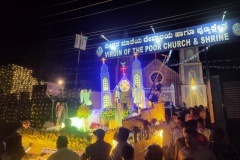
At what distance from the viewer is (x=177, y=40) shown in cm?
980

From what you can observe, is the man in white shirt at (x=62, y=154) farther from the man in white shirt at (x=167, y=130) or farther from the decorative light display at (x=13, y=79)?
the decorative light display at (x=13, y=79)

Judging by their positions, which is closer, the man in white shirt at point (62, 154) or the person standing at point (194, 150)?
the person standing at point (194, 150)

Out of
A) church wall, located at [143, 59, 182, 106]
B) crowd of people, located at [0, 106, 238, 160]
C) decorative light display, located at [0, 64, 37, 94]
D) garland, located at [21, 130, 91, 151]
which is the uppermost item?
church wall, located at [143, 59, 182, 106]

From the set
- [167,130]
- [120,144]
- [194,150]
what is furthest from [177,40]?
[194,150]

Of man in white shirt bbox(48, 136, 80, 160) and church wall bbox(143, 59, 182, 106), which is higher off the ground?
church wall bbox(143, 59, 182, 106)

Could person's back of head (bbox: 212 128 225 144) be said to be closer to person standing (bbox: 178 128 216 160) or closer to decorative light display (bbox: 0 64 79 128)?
person standing (bbox: 178 128 216 160)

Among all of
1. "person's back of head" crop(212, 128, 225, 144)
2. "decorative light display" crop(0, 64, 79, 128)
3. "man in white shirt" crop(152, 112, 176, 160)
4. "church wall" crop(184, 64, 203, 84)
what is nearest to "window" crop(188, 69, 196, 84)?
"church wall" crop(184, 64, 203, 84)

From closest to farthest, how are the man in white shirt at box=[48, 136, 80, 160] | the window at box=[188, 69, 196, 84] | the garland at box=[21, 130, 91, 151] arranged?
the man in white shirt at box=[48, 136, 80, 160] → the garland at box=[21, 130, 91, 151] → the window at box=[188, 69, 196, 84]

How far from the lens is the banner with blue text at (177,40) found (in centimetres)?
890

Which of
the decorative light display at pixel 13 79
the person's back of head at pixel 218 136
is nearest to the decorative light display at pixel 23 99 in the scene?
the decorative light display at pixel 13 79

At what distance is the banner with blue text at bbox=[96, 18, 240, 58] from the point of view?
890 centimetres

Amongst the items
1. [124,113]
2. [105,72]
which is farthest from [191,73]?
[124,113]

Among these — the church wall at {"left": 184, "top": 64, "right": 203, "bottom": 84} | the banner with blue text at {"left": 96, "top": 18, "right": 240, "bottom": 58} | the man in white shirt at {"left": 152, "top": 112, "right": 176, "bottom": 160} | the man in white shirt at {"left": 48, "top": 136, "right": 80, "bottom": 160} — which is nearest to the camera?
the man in white shirt at {"left": 48, "top": 136, "right": 80, "bottom": 160}

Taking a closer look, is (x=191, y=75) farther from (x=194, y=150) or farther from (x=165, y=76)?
(x=194, y=150)
